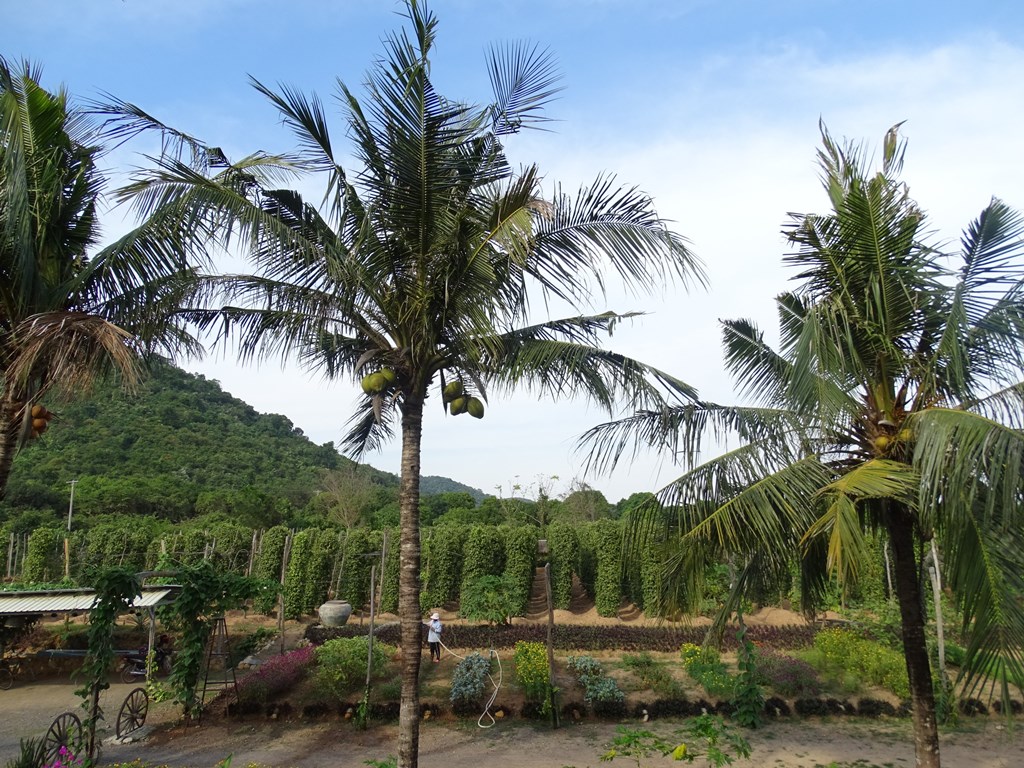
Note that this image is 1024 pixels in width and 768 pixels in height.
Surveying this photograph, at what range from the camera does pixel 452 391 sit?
247 inches

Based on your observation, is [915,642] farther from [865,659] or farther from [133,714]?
[133,714]

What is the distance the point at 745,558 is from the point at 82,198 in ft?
21.8

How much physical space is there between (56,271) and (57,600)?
8.44 metres

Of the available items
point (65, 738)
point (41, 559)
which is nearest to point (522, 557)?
point (65, 738)

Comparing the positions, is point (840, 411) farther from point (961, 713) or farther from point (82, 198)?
point (961, 713)

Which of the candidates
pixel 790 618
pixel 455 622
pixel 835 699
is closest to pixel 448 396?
pixel 835 699

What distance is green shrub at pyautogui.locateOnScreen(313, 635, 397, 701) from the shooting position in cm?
1045

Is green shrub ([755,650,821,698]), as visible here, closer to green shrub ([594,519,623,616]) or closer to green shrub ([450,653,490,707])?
green shrub ([450,653,490,707])

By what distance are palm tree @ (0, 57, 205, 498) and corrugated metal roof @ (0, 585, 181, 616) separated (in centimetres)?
655

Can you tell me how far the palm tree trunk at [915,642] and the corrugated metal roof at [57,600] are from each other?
406 inches

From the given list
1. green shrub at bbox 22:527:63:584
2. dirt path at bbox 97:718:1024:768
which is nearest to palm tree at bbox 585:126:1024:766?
dirt path at bbox 97:718:1024:768

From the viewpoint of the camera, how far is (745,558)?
19.8 ft

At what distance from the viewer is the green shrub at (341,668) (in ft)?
34.3

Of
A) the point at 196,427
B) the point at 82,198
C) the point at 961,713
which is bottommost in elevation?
the point at 961,713
